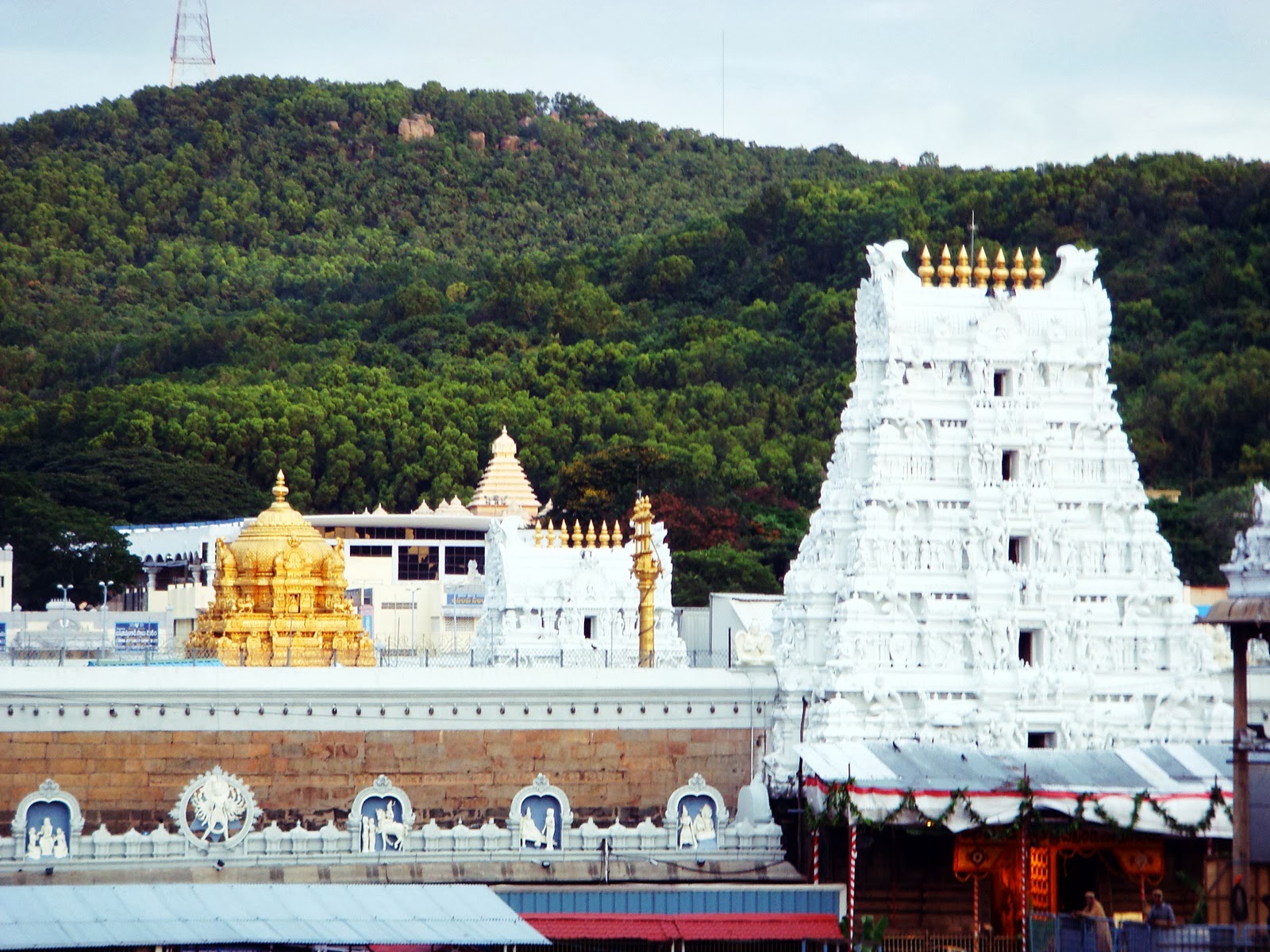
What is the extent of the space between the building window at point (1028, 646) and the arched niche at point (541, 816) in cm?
662

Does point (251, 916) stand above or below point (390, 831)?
below

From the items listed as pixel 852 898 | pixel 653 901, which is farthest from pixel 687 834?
pixel 852 898

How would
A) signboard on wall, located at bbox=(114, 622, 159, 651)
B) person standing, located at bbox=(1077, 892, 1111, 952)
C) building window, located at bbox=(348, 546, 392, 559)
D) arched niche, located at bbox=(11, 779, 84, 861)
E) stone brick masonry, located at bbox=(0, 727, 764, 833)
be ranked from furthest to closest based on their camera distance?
building window, located at bbox=(348, 546, 392, 559) < signboard on wall, located at bbox=(114, 622, 159, 651) < stone brick masonry, located at bbox=(0, 727, 764, 833) < arched niche, located at bbox=(11, 779, 84, 861) < person standing, located at bbox=(1077, 892, 1111, 952)

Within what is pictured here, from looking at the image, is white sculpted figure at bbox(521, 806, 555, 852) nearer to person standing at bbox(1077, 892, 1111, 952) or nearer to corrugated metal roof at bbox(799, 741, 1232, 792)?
corrugated metal roof at bbox(799, 741, 1232, 792)

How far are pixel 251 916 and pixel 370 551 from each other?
172 feet

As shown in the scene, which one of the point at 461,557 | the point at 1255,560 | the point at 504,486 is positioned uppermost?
the point at 504,486

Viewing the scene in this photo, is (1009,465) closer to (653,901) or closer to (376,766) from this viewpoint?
(653,901)

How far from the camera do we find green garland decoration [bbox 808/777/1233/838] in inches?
1103

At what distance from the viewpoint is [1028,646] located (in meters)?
32.0

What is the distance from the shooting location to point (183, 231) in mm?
133625

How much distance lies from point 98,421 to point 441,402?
1359 cm

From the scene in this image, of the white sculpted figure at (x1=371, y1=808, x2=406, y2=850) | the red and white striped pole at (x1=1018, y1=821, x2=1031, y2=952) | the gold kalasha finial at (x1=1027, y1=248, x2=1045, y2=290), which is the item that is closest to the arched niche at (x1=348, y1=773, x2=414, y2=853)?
the white sculpted figure at (x1=371, y1=808, x2=406, y2=850)

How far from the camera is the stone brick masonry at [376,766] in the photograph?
30.2 meters

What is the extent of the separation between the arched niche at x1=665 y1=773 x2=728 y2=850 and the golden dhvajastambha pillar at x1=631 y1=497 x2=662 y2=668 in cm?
485
